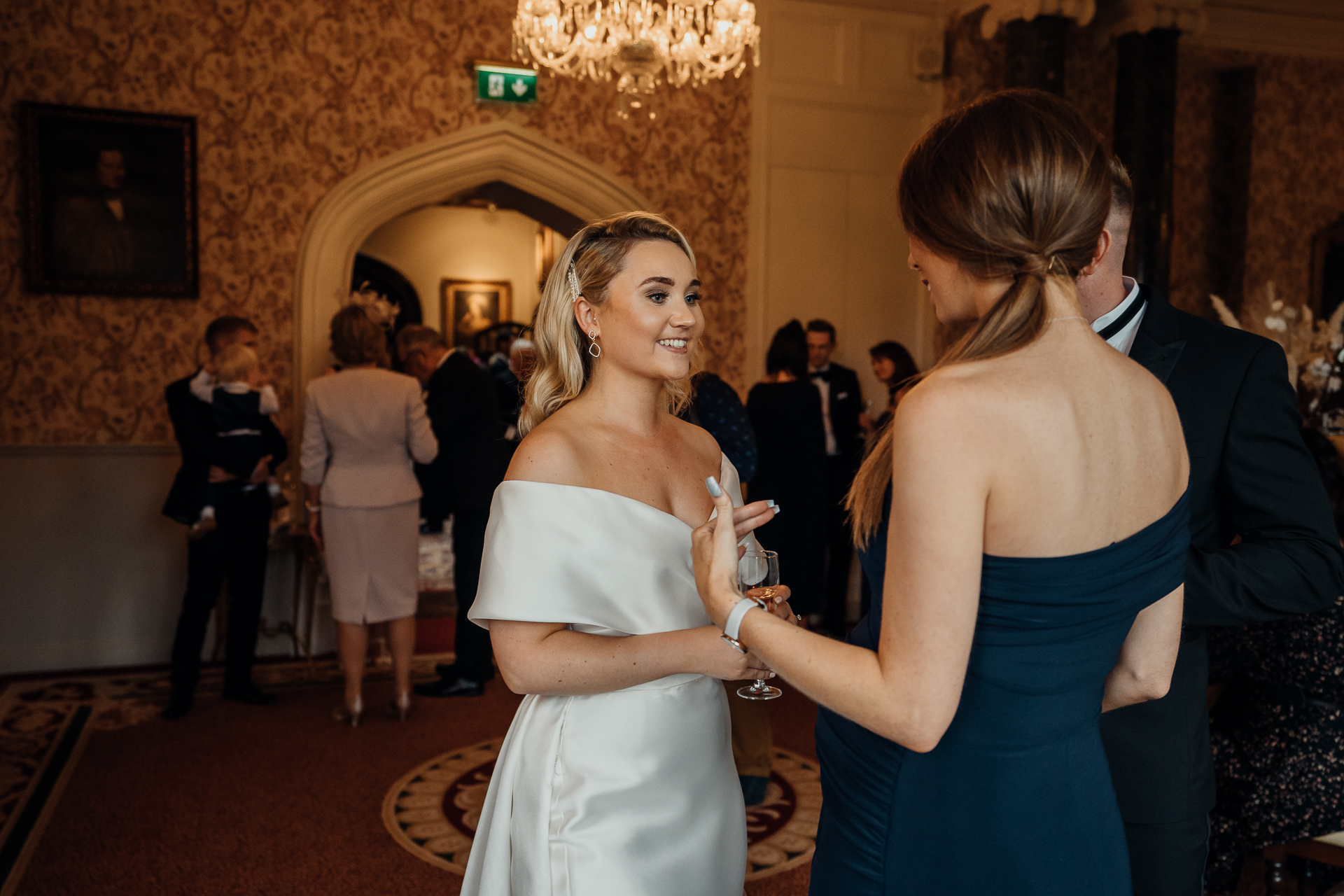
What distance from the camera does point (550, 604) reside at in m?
1.52

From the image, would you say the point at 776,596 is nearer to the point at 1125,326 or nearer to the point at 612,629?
the point at 612,629

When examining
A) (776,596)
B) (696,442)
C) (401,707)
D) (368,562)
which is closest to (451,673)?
(401,707)

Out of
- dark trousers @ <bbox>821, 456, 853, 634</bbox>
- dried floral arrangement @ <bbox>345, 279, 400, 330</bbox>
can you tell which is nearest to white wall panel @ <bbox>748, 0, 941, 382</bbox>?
dark trousers @ <bbox>821, 456, 853, 634</bbox>

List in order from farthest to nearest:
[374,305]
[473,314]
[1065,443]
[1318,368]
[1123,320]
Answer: [473,314], [374,305], [1318,368], [1123,320], [1065,443]

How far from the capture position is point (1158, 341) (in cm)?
157

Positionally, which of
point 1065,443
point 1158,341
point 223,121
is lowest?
point 1065,443

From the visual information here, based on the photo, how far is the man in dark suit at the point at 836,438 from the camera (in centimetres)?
624

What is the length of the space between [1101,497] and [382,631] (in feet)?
16.7

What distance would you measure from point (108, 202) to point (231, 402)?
1.65 m

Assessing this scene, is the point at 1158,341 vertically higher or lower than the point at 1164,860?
higher

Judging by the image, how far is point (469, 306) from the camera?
514 inches

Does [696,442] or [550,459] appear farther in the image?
[696,442]

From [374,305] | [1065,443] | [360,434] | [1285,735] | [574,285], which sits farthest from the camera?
[374,305]

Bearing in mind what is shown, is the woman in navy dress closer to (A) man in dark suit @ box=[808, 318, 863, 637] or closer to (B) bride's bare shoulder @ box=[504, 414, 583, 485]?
(B) bride's bare shoulder @ box=[504, 414, 583, 485]
